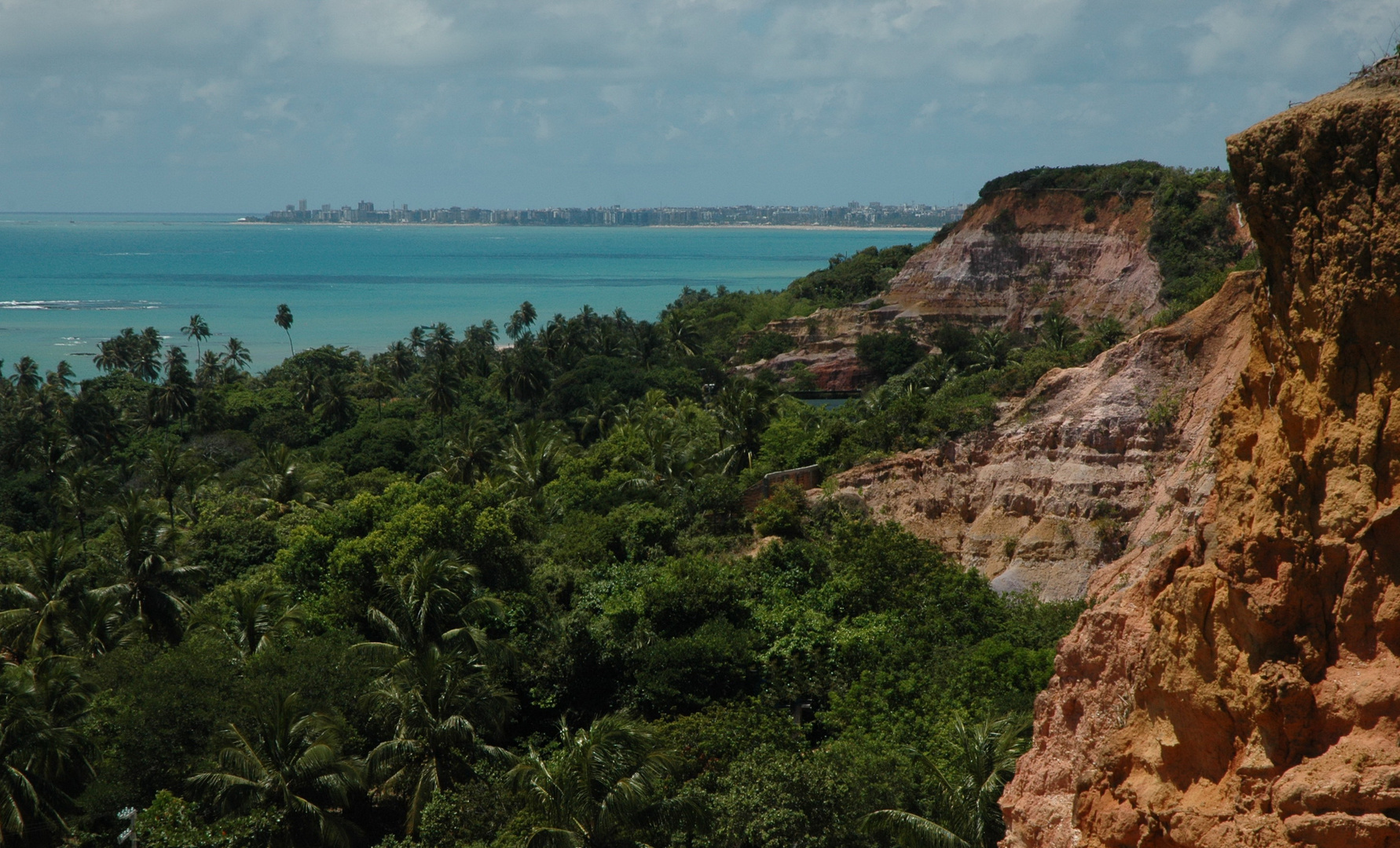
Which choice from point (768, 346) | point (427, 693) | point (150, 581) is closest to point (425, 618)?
point (427, 693)

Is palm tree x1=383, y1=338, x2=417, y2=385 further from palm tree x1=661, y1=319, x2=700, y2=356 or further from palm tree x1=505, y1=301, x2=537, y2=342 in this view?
palm tree x1=661, y1=319, x2=700, y2=356

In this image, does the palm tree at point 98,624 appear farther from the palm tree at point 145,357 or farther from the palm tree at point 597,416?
the palm tree at point 145,357

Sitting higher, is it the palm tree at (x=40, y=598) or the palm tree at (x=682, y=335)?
the palm tree at (x=682, y=335)

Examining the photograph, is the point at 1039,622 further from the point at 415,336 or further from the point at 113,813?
the point at 415,336

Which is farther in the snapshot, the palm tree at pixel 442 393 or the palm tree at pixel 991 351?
the palm tree at pixel 442 393

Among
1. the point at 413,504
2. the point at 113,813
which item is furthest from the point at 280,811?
the point at 413,504

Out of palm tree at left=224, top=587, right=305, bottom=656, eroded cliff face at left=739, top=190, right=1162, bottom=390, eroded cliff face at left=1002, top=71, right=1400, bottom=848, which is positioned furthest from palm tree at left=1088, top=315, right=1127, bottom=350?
eroded cliff face at left=1002, top=71, right=1400, bottom=848

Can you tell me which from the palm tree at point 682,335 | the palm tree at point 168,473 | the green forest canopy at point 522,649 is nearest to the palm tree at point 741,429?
the green forest canopy at point 522,649

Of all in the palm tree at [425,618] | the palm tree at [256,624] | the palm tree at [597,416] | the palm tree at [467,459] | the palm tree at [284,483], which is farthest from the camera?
the palm tree at [597,416]
